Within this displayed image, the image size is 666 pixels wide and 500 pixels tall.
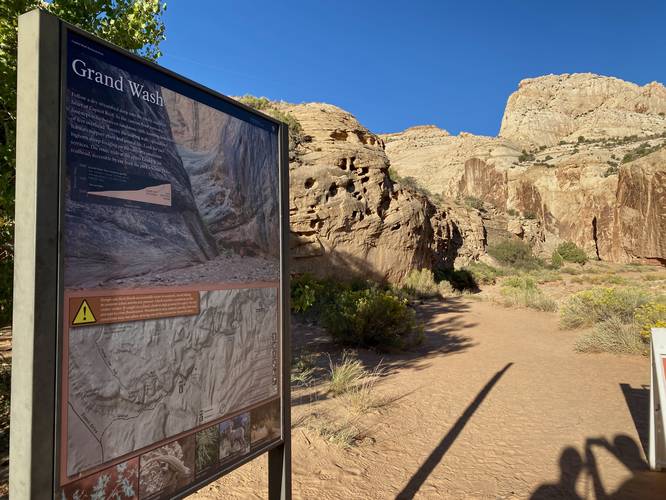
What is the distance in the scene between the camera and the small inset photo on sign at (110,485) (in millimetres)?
1353

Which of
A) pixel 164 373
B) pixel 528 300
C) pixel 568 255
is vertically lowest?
pixel 528 300

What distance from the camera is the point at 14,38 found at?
4.45 metres

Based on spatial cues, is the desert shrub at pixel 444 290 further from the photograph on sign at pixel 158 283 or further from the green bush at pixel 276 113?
the photograph on sign at pixel 158 283

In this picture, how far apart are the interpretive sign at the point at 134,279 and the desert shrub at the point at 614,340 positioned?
25.2ft

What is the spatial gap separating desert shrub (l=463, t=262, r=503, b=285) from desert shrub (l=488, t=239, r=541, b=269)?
7.34 ft

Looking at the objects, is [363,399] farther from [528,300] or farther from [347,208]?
[528,300]

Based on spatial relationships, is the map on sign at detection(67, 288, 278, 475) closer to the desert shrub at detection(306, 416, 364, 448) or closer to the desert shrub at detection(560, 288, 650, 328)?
the desert shrub at detection(306, 416, 364, 448)

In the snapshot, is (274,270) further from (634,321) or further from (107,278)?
(634,321)

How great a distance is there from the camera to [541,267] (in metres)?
27.3

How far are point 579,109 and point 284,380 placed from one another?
75831 mm

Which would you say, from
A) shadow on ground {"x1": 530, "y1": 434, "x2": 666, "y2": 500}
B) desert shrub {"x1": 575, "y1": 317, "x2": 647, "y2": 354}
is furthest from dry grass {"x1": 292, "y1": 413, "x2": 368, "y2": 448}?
desert shrub {"x1": 575, "y1": 317, "x2": 647, "y2": 354}

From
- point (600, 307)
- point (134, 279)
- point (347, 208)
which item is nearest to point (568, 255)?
point (600, 307)

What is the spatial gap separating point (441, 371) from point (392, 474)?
A: 3.40 meters

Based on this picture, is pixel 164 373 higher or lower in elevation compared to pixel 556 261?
lower
